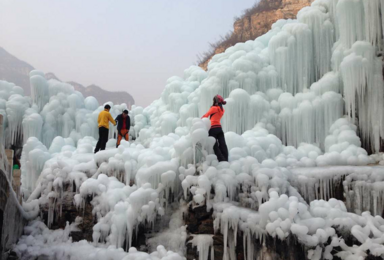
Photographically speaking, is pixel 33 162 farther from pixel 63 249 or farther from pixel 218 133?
pixel 218 133

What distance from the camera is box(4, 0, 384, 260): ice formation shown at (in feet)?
19.8

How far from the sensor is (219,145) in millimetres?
7215

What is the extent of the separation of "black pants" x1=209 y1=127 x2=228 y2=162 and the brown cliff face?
503 inches

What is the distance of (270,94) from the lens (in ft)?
32.6

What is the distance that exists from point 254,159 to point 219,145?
2.55ft

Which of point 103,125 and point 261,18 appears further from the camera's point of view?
point 261,18

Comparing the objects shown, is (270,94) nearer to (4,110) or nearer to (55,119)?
(55,119)

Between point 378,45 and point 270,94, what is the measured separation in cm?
299

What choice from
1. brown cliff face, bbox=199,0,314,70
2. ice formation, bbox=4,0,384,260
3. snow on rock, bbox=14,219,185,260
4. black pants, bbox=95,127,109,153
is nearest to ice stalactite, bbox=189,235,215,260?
ice formation, bbox=4,0,384,260

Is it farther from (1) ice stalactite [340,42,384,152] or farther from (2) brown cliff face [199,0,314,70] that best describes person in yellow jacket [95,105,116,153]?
(2) brown cliff face [199,0,314,70]

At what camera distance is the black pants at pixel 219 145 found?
7.04m

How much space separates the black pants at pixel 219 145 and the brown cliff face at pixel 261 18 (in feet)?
41.9

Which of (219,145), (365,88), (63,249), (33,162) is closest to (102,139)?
(33,162)

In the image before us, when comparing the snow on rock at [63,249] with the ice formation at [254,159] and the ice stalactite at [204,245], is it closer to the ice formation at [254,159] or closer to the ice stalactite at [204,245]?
the ice formation at [254,159]
